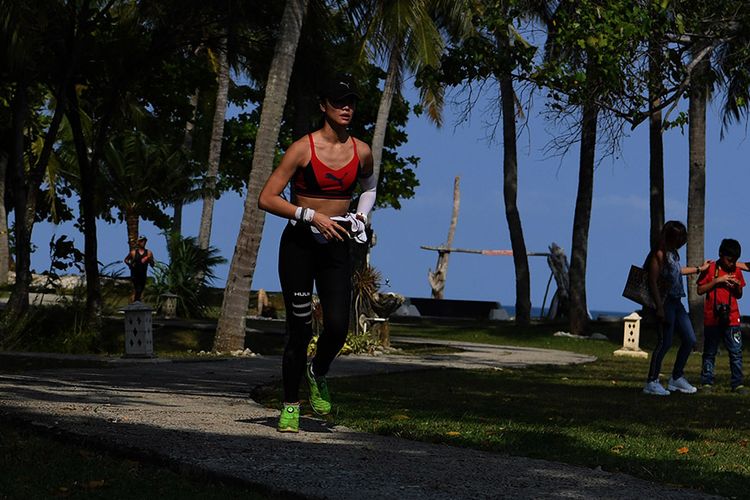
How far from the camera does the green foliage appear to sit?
102 ft

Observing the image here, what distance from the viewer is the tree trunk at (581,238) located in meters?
32.2

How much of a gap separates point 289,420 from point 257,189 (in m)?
11.0

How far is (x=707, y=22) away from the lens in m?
15.8

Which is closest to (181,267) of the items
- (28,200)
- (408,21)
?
(408,21)

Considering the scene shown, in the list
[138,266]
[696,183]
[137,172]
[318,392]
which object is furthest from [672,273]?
[137,172]

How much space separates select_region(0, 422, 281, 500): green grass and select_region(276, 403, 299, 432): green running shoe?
1210mm

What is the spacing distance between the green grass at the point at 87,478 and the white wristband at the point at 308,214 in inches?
65.9

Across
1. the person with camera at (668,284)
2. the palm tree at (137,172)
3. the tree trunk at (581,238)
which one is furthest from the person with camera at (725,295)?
the palm tree at (137,172)

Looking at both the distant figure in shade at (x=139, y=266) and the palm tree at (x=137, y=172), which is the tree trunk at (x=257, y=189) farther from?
the palm tree at (x=137, y=172)

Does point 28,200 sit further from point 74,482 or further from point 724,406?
point 74,482

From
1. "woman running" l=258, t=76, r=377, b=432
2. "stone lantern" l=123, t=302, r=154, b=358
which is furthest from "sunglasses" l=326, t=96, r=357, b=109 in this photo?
"stone lantern" l=123, t=302, r=154, b=358

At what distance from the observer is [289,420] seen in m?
7.53

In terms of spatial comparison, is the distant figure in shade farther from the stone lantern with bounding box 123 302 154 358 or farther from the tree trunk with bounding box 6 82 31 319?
the stone lantern with bounding box 123 302 154 358

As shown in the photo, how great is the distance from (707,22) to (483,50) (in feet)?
10.1
